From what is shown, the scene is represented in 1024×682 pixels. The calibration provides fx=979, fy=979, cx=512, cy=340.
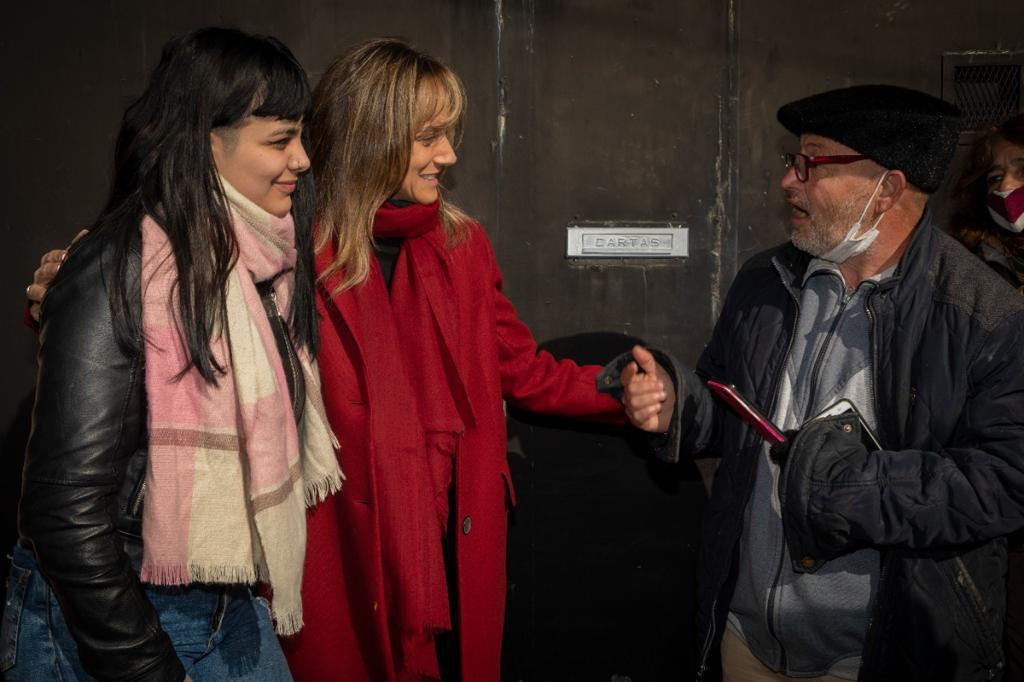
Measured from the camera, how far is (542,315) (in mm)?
3641

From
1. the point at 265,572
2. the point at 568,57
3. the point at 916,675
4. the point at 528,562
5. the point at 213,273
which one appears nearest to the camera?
the point at 213,273

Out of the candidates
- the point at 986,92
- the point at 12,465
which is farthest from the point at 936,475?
the point at 12,465

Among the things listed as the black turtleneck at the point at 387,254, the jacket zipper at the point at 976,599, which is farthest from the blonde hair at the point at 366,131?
the jacket zipper at the point at 976,599

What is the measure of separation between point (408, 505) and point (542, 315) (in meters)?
1.13

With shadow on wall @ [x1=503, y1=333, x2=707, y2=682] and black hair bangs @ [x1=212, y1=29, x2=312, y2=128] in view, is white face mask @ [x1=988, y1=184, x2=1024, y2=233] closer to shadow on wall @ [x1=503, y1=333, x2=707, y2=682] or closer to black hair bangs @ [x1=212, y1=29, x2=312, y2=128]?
shadow on wall @ [x1=503, y1=333, x2=707, y2=682]

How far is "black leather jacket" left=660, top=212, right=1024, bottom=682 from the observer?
92.7 inches

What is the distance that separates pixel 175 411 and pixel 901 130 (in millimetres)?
2018

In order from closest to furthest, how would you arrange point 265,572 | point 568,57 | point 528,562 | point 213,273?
point 213,273 → point 265,572 → point 568,57 → point 528,562

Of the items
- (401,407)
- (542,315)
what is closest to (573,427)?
(542,315)

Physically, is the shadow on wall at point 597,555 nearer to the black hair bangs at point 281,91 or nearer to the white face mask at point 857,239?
the white face mask at point 857,239

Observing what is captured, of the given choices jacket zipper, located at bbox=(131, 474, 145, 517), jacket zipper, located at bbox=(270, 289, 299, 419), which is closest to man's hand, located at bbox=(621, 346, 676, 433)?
jacket zipper, located at bbox=(270, 289, 299, 419)

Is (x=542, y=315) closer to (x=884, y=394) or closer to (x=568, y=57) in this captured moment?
(x=568, y=57)

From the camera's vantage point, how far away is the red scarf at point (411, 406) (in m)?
2.74

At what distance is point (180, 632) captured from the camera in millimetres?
2156
